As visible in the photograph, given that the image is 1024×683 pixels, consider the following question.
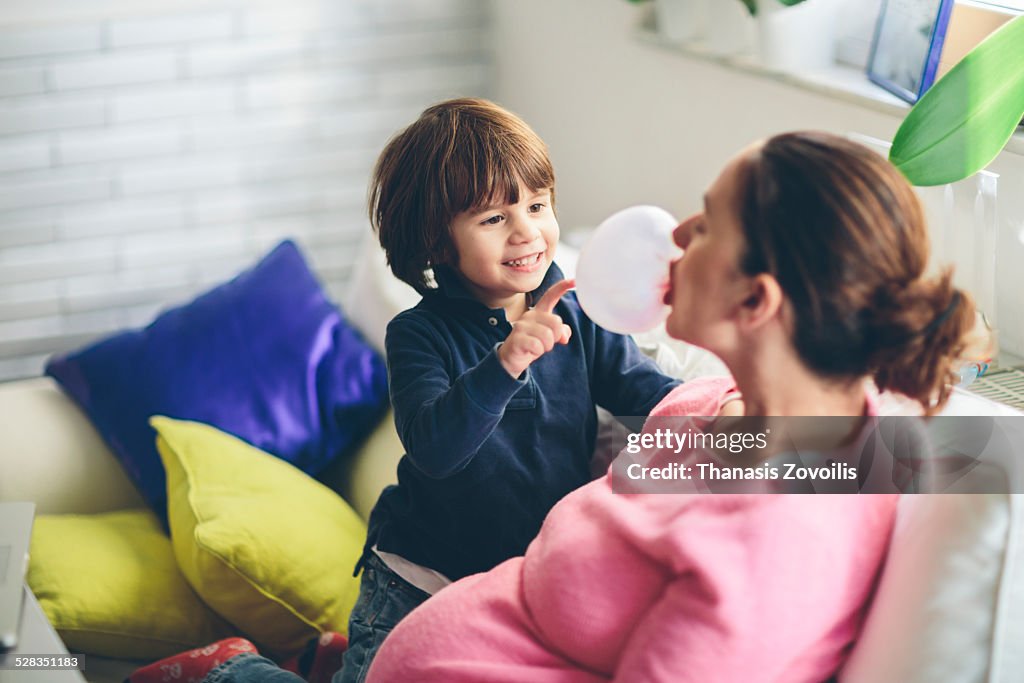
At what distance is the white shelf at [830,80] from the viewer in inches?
67.3

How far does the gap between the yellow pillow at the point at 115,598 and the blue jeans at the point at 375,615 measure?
0.43 m

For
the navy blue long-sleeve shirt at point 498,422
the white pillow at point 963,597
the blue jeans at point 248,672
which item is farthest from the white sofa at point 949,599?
the blue jeans at point 248,672

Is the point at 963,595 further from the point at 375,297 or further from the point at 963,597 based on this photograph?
the point at 375,297

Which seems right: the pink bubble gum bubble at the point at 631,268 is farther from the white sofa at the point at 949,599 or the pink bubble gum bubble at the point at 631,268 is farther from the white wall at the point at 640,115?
the white wall at the point at 640,115

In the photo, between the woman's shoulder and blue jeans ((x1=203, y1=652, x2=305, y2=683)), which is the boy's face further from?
blue jeans ((x1=203, y1=652, x2=305, y2=683))

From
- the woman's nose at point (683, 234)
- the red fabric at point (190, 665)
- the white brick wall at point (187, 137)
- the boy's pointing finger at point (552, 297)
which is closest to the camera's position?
the woman's nose at point (683, 234)

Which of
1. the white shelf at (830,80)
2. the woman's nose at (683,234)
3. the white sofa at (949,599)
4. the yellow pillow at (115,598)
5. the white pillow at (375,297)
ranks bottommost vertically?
the yellow pillow at (115,598)

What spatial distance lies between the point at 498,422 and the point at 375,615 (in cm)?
32

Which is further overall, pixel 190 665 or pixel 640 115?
pixel 640 115

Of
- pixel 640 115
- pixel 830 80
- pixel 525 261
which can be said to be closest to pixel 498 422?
pixel 525 261

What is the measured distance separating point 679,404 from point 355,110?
1785 mm

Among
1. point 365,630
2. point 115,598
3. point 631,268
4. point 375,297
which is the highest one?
point 631,268

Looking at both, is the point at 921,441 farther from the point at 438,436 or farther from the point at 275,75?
the point at 275,75

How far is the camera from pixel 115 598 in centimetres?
173
